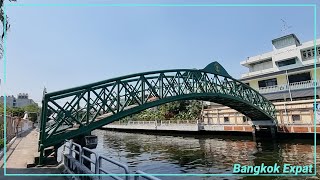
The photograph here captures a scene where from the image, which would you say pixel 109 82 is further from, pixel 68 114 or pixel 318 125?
pixel 318 125

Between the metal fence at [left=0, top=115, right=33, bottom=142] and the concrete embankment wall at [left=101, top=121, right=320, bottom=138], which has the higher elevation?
the metal fence at [left=0, top=115, right=33, bottom=142]

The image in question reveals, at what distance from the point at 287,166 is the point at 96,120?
43.6 ft

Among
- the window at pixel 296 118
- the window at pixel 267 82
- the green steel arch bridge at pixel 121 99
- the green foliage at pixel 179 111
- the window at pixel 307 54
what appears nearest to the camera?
the green steel arch bridge at pixel 121 99

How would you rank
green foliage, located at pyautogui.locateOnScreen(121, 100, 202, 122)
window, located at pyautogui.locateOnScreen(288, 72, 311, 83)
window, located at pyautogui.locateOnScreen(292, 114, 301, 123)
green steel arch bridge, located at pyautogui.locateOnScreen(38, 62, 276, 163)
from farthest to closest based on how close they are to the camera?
green foliage, located at pyautogui.locateOnScreen(121, 100, 202, 122), window, located at pyautogui.locateOnScreen(288, 72, 311, 83), window, located at pyautogui.locateOnScreen(292, 114, 301, 123), green steel arch bridge, located at pyautogui.locateOnScreen(38, 62, 276, 163)

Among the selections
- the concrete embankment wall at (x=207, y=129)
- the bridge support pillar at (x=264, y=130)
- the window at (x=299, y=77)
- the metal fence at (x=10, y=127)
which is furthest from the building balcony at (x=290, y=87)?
the metal fence at (x=10, y=127)

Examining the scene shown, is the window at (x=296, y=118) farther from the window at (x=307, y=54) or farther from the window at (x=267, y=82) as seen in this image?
the window at (x=307, y=54)

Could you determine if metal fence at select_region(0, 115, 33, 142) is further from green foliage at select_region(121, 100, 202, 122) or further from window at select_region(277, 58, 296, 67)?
window at select_region(277, 58, 296, 67)

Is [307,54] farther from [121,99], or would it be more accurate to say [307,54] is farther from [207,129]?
[121,99]

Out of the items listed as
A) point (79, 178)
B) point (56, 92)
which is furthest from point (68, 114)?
point (79, 178)

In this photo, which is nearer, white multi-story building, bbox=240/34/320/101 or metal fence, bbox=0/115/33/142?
metal fence, bbox=0/115/33/142

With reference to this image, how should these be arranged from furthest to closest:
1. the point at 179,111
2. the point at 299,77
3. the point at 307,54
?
the point at 179,111, the point at 307,54, the point at 299,77

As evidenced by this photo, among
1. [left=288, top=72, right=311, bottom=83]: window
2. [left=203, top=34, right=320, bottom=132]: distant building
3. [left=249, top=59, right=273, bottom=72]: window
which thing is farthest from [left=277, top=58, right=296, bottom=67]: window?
[left=288, top=72, right=311, bottom=83]: window

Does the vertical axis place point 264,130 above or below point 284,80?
below

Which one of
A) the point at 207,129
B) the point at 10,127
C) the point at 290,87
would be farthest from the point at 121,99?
the point at 290,87
